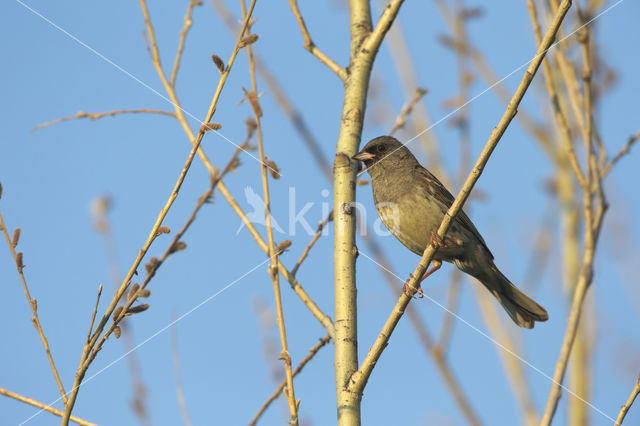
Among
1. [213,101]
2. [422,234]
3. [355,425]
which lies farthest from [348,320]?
[422,234]

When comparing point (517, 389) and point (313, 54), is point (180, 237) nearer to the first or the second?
point (313, 54)

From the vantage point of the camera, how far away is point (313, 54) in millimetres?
4918

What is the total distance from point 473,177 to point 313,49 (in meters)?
2.10

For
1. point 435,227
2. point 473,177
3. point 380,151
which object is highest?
point 380,151

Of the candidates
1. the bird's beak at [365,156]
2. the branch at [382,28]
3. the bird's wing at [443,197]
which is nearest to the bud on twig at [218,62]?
the branch at [382,28]

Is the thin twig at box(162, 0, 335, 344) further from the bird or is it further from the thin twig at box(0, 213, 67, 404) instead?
the bird

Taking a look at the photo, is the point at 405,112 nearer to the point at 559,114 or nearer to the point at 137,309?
the point at 559,114

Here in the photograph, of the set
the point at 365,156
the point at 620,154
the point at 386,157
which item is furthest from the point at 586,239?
the point at 365,156

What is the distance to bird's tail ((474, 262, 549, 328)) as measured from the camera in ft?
20.7

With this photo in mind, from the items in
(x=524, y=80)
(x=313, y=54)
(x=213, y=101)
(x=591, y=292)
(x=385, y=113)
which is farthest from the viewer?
(x=385, y=113)

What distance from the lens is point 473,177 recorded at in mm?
3287

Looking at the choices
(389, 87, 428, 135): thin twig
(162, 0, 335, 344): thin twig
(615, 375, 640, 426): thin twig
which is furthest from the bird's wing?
(615, 375, 640, 426): thin twig

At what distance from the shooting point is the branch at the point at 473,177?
307cm

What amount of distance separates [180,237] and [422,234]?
3.49 meters
